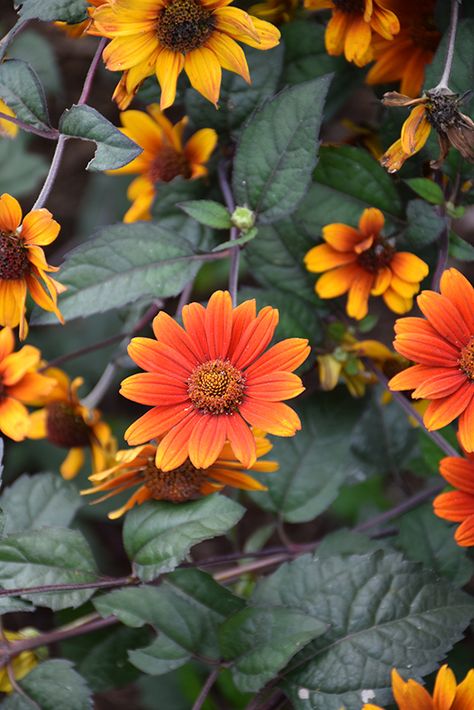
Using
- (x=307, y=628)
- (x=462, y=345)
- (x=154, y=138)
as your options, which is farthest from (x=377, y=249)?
(x=307, y=628)

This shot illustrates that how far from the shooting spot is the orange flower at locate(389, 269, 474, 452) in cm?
91

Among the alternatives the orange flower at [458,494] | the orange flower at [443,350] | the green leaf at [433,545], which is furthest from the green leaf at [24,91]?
the green leaf at [433,545]

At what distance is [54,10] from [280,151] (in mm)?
302

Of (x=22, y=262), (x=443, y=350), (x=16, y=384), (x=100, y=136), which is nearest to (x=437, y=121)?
(x=443, y=350)

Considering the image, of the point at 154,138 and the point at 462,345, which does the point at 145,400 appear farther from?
the point at 154,138

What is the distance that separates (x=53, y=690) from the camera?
1.03 metres

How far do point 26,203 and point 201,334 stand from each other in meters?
1.18

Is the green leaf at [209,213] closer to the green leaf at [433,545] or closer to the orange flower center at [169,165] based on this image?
the orange flower center at [169,165]

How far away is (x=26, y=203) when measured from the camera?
199cm

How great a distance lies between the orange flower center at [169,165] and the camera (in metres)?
1.26

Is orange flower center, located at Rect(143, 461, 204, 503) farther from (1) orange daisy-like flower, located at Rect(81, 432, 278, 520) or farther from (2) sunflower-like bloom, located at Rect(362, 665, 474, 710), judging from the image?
(2) sunflower-like bloom, located at Rect(362, 665, 474, 710)

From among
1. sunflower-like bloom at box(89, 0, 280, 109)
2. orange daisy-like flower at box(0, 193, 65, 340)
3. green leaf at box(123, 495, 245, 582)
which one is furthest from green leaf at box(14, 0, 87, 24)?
green leaf at box(123, 495, 245, 582)

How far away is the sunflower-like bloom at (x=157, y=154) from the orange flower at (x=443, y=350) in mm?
443

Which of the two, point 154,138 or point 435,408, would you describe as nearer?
point 435,408
